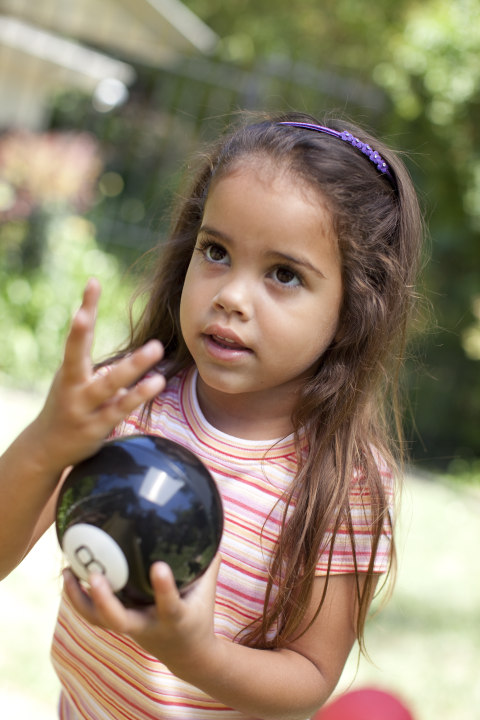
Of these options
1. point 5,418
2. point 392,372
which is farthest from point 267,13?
point 392,372

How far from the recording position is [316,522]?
2025 mm

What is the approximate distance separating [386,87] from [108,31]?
3801 millimetres

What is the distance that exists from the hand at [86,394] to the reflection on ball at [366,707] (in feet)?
→ 5.89

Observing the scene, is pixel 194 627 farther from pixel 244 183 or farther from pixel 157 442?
pixel 244 183

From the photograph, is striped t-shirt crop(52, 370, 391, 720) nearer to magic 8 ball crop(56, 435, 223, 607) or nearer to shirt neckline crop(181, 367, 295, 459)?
shirt neckline crop(181, 367, 295, 459)

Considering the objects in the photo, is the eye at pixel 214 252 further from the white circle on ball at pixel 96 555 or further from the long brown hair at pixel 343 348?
→ the white circle on ball at pixel 96 555

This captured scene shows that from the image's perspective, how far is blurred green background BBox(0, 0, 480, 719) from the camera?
9.05 metres

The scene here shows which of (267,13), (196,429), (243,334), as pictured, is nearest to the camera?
(243,334)

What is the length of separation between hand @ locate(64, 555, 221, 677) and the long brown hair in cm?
32

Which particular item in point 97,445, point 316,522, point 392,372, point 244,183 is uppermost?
point 244,183

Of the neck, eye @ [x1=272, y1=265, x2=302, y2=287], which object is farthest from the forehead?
the neck

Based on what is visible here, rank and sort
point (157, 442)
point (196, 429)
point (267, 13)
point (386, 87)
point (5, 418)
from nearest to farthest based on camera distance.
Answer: point (157, 442), point (196, 429), point (5, 418), point (386, 87), point (267, 13)

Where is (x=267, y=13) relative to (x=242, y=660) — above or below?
→ above

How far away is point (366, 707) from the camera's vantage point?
2.97 metres
